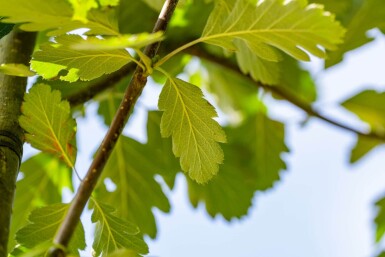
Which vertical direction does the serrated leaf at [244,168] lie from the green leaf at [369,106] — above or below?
below

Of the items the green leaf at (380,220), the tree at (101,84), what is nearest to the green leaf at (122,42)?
Result: the tree at (101,84)

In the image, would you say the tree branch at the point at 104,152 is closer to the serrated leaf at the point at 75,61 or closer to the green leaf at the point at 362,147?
the serrated leaf at the point at 75,61

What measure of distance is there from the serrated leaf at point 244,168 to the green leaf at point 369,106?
0.13m

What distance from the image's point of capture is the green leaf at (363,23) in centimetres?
98

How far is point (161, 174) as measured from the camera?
3.15 ft

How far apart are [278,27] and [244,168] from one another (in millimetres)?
652

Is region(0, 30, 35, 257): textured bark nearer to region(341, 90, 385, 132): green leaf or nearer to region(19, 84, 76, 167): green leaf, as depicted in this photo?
region(19, 84, 76, 167): green leaf

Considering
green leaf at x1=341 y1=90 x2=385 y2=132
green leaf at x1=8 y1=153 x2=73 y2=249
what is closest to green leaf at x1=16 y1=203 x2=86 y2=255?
green leaf at x1=8 y1=153 x2=73 y2=249

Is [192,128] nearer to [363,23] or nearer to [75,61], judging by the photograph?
[75,61]

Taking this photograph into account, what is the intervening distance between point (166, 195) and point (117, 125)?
48 cm

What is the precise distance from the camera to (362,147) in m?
1.15

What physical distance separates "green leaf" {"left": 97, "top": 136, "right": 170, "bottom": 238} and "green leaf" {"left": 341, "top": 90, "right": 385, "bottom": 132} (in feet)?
1.19

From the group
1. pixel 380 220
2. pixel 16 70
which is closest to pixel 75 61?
pixel 16 70

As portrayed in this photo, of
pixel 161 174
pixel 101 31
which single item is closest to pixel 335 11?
pixel 161 174
